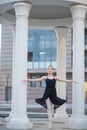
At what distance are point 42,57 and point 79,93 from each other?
201 feet

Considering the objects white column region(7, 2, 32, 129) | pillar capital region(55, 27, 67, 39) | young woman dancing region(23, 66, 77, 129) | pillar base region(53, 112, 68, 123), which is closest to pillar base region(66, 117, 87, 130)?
young woman dancing region(23, 66, 77, 129)

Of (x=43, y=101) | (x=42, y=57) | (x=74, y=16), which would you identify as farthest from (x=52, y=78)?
(x=42, y=57)

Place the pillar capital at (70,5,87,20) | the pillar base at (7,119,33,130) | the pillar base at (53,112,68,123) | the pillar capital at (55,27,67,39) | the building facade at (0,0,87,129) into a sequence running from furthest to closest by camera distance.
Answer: the pillar capital at (55,27,67,39), the pillar base at (53,112,68,123), the pillar capital at (70,5,87,20), the building facade at (0,0,87,129), the pillar base at (7,119,33,130)

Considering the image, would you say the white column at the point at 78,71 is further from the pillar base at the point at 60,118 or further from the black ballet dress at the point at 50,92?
the pillar base at the point at 60,118

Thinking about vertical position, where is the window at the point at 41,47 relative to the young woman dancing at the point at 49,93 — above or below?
above

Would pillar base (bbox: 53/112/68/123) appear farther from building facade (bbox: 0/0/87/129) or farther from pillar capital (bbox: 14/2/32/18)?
pillar capital (bbox: 14/2/32/18)

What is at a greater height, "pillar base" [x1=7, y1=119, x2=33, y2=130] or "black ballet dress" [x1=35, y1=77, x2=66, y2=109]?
"black ballet dress" [x1=35, y1=77, x2=66, y2=109]

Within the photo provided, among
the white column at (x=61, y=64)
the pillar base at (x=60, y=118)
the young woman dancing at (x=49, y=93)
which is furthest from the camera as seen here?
the white column at (x=61, y=64)

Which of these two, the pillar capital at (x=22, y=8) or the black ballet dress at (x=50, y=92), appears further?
the pillar capital at (x=22, y=8)

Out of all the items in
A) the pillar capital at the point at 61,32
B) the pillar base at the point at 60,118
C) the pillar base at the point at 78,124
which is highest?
the pillar capital at the point at 61,32

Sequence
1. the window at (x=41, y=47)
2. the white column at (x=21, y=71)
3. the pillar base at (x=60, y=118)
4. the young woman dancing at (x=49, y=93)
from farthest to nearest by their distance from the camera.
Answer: the window at (x=41, y=47), the pillar base at (x=60, y=118), the white column at (x=21, y=71), the young woman dancing at (x=49, y=93)

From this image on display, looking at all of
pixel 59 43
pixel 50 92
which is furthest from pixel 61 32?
pixel 50 92

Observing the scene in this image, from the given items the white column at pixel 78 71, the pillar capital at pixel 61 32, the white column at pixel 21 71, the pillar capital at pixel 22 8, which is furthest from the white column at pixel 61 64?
the pillar capital at pixel 22 8

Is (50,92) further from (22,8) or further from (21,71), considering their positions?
(22,8)
